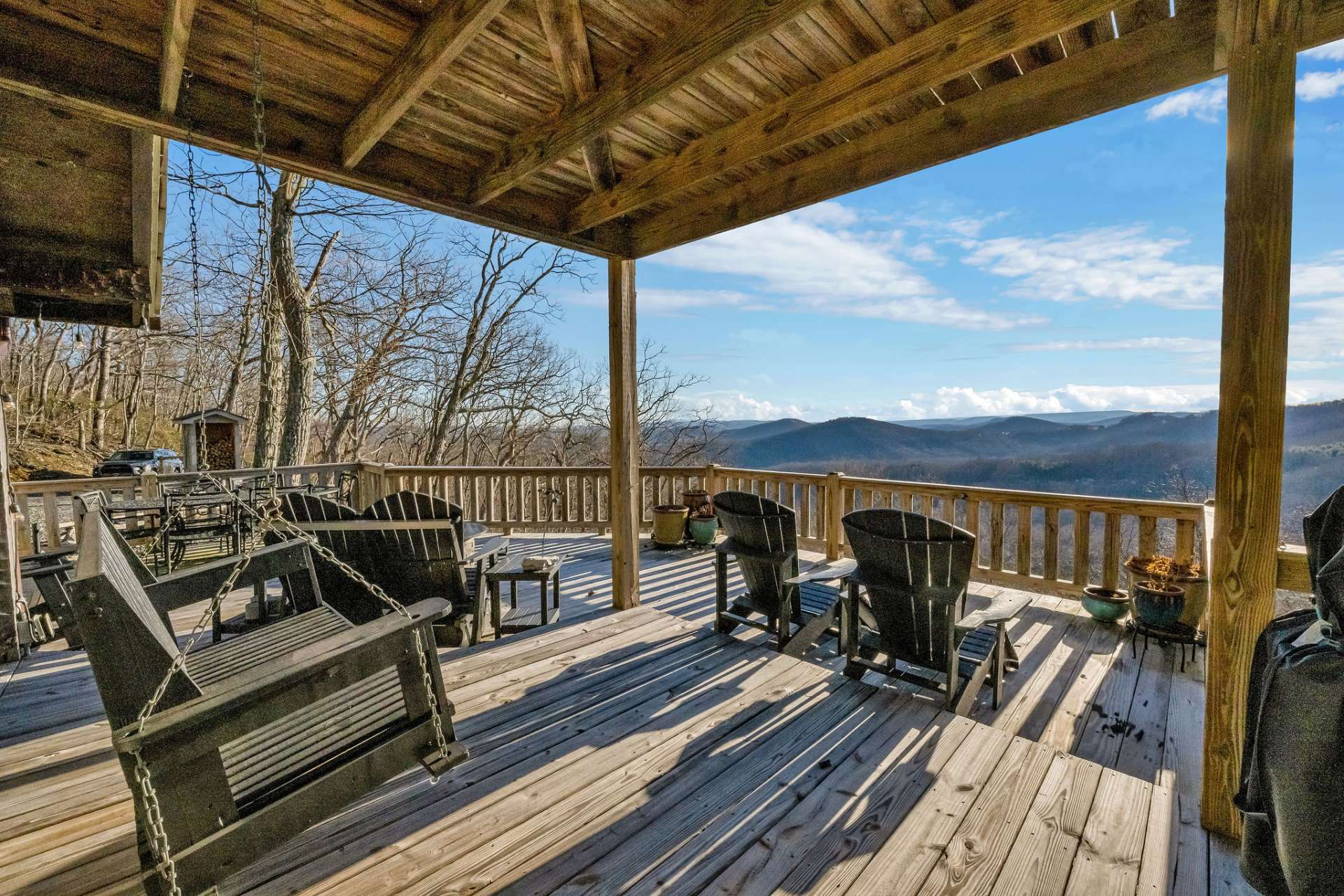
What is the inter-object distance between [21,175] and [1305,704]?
5.17 meters

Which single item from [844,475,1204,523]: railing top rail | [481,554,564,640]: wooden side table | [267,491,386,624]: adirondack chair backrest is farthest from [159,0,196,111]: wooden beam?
[844,475,1204,523]: railing top rail

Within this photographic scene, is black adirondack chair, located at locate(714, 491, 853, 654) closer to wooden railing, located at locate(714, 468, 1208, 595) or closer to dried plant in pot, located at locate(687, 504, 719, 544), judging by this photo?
wooden railing, located at locate(714, 468, 1208, 595)

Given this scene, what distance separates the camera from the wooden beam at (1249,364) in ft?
5.44

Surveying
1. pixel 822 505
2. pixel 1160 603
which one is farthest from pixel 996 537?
pixel 822 505

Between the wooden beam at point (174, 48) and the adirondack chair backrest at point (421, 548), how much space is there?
194 centimetres

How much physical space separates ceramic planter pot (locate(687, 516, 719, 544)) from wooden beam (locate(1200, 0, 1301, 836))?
A: 4.27 m

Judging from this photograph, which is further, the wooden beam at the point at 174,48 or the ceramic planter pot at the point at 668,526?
the ceramic planter pot at the point at 668,526

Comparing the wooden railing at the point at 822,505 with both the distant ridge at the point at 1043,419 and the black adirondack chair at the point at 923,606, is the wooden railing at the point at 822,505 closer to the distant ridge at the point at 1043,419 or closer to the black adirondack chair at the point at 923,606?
the black adirondack chair at the point at 923,606

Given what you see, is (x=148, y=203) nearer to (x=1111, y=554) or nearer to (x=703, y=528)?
(x=703, y=528)

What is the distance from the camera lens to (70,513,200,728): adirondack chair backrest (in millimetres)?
1003

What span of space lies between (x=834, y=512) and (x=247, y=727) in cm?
499

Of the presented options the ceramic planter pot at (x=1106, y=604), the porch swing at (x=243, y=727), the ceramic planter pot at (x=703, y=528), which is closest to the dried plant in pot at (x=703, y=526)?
the ceramic planter pot at (x=703, y=528)

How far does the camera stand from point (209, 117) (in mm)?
2344

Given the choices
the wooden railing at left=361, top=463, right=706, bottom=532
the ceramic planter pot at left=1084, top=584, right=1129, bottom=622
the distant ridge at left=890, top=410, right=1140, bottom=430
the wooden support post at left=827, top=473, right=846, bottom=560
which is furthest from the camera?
the distant ridge at left=890, top=410, right=1140, bottom=430
